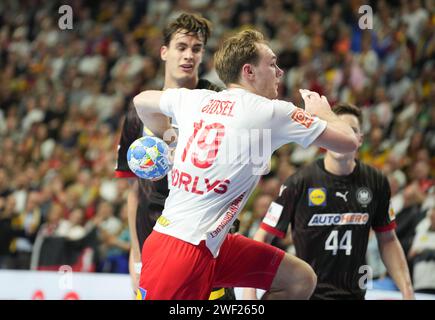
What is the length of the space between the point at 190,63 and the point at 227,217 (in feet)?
5.81

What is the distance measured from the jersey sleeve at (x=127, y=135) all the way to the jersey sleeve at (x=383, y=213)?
2.04 metres

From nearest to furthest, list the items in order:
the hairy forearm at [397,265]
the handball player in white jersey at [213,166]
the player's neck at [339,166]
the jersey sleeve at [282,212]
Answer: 1. the handball player in white jersey at [213,166]
2. the hairy forearm at [397,265]
3. the jersey sleeve at [282,212]
4. the player's neck at [339,166]

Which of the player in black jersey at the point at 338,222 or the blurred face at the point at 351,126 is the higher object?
the blurred face at the point at 351,126

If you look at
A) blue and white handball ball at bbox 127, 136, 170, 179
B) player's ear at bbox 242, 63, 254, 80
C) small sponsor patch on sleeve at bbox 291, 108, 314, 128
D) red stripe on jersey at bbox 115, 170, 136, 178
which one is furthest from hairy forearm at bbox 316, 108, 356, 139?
red stripe on jersey at bbox 115, 170, 136, 178

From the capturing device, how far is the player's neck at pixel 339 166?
243 inches

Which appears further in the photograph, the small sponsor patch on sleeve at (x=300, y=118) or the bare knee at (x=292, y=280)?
the bare knee at (x=292, y=280)

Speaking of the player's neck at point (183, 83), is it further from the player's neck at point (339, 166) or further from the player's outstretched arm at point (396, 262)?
the player's outstretched arm at point (396, 262)

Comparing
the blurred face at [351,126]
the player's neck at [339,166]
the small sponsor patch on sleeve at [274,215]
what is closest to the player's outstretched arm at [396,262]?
the player's neck at [339,166]

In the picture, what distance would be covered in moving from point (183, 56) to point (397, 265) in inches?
94.6

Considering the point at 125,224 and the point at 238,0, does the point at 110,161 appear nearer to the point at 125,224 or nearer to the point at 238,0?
the point at 125,224

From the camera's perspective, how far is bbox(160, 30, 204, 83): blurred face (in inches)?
232

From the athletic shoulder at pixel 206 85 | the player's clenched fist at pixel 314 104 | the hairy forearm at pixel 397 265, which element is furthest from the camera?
the hairy forearm at pixel 397 265

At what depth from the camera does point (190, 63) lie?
5887 mm

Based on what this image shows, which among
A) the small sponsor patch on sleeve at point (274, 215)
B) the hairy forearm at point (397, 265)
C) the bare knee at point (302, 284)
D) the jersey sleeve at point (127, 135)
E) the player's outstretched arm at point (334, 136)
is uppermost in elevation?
the player's outstretched arm at point (334, 136)
